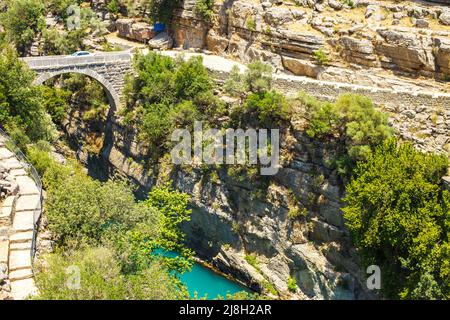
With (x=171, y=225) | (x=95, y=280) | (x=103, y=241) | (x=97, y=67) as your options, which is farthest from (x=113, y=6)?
(x=95, y=280)

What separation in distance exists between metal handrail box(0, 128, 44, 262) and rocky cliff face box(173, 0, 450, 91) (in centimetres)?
1699

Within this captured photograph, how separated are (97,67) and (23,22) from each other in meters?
12.6

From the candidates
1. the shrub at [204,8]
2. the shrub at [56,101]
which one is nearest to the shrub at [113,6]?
the shrub at [56,101]

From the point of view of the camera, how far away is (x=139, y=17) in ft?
156

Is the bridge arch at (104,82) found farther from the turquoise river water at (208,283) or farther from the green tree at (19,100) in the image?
the turquoise river water at (208,283)

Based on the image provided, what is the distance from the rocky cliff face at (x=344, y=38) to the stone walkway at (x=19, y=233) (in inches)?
726

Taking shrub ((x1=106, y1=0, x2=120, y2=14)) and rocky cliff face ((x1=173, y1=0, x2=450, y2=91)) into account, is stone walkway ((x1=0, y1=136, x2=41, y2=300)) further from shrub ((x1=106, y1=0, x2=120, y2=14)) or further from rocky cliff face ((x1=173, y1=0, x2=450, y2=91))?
shrub ((x1=106, y1=0, x2=120, y2=14))

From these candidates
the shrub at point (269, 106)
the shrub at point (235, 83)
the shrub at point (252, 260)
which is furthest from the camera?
the shrub at point (235, 83)

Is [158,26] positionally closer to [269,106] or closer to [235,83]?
[235,83]

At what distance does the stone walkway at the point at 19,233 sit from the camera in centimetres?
2131

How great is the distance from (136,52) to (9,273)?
78.0 ft

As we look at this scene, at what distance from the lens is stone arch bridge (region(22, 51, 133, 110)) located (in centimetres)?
3859

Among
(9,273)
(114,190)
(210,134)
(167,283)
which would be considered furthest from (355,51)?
(9,273)

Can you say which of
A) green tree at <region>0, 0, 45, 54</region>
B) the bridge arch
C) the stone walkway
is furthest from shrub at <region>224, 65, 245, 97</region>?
green tree at <region>0, 0, 45, 54</region>
